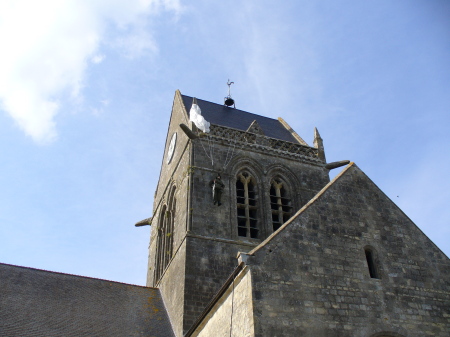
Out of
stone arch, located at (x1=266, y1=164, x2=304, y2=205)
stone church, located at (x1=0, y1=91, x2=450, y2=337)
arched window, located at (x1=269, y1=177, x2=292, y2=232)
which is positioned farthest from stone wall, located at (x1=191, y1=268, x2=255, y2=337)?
stone arch, located at (x1=266, y1=164, x2=304, y2=205)

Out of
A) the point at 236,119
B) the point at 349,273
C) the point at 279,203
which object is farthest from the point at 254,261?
the point at 236,119

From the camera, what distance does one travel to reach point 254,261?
7.63m

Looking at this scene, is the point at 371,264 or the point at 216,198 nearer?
the point at 371,264

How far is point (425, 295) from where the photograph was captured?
27.2ft

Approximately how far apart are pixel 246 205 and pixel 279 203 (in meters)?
1.15

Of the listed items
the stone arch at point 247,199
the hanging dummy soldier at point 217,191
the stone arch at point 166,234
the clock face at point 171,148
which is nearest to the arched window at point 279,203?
the stone arch at point 247,199

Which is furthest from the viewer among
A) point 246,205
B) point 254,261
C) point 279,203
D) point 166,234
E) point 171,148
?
point 171,148

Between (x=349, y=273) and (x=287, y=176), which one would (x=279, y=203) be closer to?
(x=287, y=176)

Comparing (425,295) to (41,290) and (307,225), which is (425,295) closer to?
(307,225)

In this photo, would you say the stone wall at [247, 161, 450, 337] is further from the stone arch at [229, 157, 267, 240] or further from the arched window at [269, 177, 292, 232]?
the arched window at [269, 177, 292, 232]

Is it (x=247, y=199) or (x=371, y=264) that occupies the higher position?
(x=247, y=199)

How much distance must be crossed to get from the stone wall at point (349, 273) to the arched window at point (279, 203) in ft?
17.4

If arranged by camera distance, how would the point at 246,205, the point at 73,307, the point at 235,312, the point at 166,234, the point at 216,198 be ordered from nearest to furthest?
the point at 235,312, the point at 73,307, the point at 216,198, the point at 246,205, the point at 166,234

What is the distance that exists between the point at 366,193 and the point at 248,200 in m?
5.63
